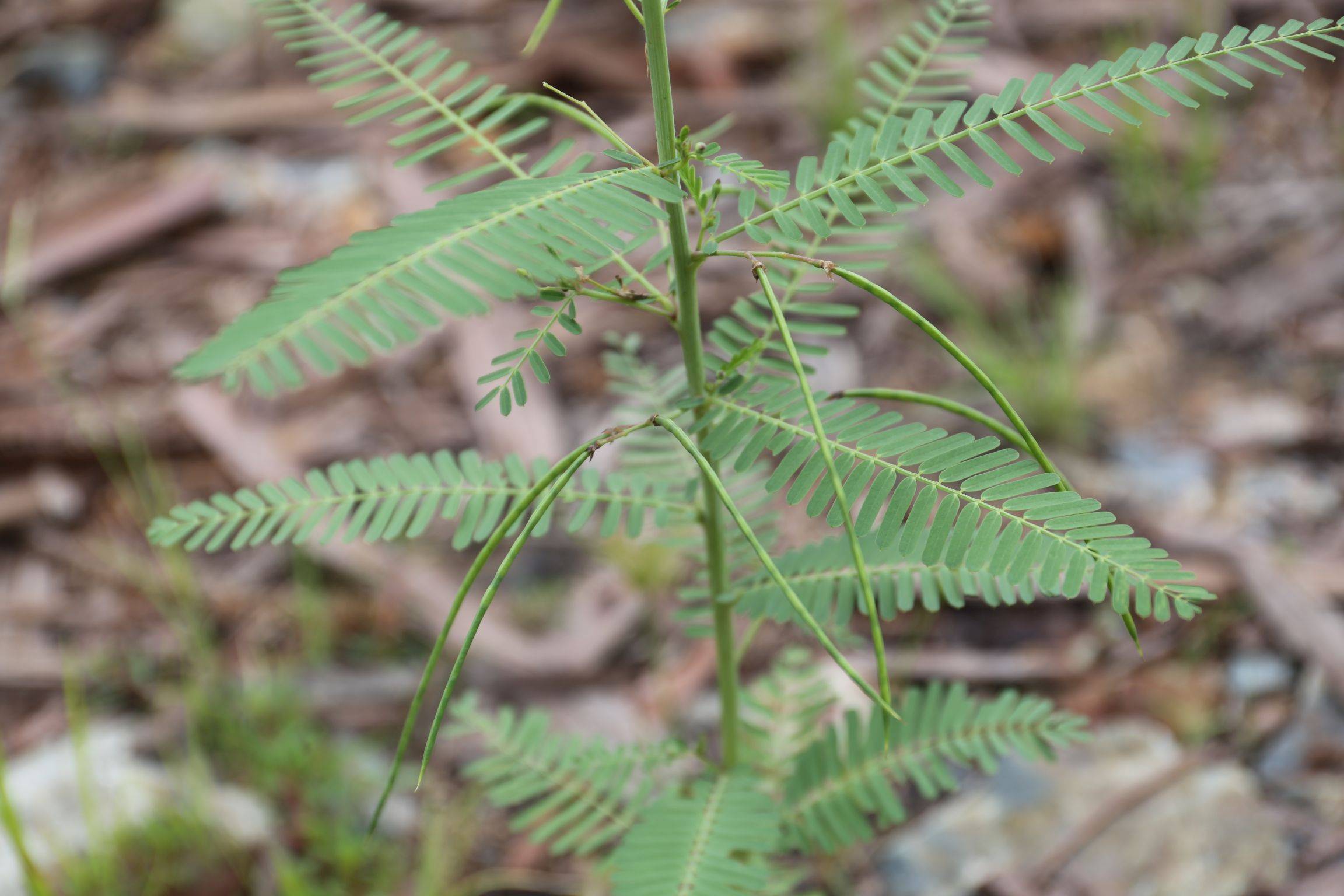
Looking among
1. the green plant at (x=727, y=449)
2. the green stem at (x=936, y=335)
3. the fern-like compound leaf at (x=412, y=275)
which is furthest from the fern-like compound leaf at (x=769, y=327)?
the fern-like compound leaf at (x=412, y=275)

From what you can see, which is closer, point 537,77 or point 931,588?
point 931,588

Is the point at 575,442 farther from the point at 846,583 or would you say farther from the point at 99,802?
the point at 846,583

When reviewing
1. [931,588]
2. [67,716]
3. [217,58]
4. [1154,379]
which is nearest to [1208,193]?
[1154,379]

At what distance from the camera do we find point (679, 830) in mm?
803

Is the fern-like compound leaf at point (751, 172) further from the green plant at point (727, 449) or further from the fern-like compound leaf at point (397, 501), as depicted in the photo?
the fern-like compound leaf at point (397, 501)

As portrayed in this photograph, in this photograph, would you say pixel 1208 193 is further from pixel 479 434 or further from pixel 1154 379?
pixel 479 434

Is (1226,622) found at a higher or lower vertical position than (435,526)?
higher

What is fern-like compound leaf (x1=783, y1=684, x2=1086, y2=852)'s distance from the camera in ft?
3.04

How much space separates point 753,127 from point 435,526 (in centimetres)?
135

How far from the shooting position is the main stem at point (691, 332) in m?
0.65

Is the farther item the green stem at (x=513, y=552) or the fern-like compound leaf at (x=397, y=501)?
the fern-like compound leaf at (x=397, y=501)

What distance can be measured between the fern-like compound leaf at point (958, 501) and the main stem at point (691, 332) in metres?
0.06

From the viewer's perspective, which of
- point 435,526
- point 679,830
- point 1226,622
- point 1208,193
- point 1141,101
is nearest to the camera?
point 1141,101

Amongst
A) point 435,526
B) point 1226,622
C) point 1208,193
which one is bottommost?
point 435,526
